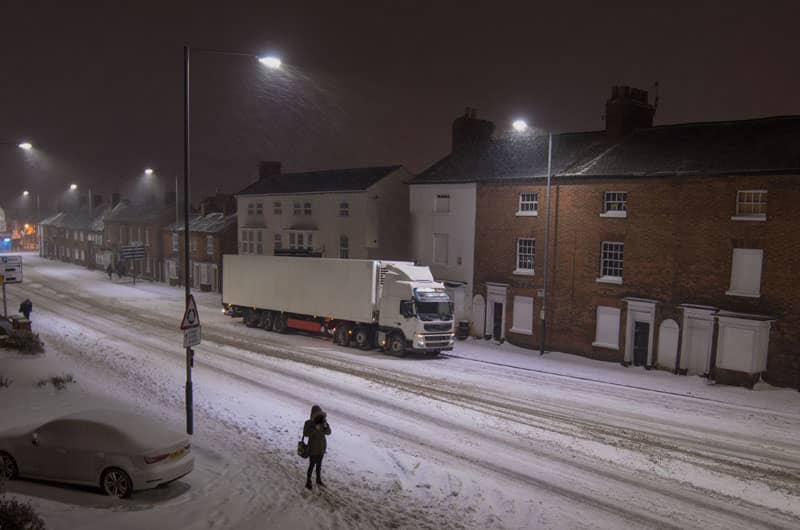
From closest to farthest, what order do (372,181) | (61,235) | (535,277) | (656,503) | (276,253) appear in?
(656,503) → (535,277) → (276,253) → (372,181) → (61,235)

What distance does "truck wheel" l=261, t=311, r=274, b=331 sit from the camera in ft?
114

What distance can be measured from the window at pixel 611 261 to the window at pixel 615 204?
4.56 feet

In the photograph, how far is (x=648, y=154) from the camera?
28.9 meters

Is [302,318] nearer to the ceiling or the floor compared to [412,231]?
nearer to the floor

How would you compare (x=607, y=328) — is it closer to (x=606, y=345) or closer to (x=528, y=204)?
(x=606, y=345)

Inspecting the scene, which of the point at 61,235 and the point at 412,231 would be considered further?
the point at 61,235

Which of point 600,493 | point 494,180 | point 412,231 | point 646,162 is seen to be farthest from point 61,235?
point 600,493

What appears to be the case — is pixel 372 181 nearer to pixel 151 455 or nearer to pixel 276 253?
pixel 276 253

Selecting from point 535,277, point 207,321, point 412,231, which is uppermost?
point 412,231

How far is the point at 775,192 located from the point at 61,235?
323 ft

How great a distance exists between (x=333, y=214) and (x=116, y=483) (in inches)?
1351

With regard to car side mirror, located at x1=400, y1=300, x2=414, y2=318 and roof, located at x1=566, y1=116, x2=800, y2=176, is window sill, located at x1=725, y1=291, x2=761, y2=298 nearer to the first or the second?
roof, located at x1=566, y1=116, x2=800, y2=176

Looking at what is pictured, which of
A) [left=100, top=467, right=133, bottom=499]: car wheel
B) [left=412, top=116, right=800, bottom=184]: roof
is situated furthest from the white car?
[left=412, top=116, right=800, bottom=184]: roof

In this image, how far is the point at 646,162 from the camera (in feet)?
92.6
